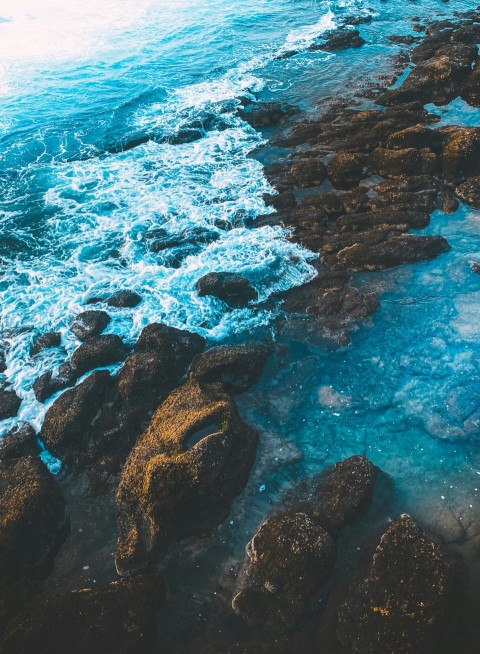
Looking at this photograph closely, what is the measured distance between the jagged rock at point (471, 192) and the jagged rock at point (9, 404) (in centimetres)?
1439

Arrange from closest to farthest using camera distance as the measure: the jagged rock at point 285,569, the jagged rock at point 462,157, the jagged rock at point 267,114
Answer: the jagged rock at point 285,569
the jagged rock at point 462,157
the jagged rock at point 267,114

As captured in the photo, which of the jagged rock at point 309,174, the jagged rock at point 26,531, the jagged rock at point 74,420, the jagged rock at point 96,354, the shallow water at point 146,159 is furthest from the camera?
the jagged rock at point 309,174

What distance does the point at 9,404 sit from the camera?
990 centimetres

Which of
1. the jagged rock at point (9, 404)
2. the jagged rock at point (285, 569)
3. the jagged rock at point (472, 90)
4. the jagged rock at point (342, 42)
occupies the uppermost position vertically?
the jagged rock at point (342, 42)

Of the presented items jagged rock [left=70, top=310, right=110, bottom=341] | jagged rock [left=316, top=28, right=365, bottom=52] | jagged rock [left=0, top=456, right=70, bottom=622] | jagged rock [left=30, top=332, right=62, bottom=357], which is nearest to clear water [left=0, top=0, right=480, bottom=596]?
jagged rock [left=30, top=332, right=62, bottom=357]

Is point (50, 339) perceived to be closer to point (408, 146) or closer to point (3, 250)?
point (3, 250)

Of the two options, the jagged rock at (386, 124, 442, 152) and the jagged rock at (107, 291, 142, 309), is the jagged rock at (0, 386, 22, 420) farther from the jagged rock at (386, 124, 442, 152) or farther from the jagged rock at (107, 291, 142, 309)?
the jagged rock at (386, 124, 442, 152)

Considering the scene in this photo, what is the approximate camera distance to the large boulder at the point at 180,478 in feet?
23.6

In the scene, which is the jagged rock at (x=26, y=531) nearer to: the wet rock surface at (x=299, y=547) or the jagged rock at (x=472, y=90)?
the wet rock surface at (x=299, y=547)

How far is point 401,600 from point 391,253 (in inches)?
345

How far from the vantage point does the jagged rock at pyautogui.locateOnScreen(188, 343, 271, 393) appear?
31.2ft

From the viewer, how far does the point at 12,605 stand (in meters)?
6.78

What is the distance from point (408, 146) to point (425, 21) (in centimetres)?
2001

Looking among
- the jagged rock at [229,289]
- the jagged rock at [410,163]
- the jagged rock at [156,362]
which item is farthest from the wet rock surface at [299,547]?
the jagged rock at [410,163]
